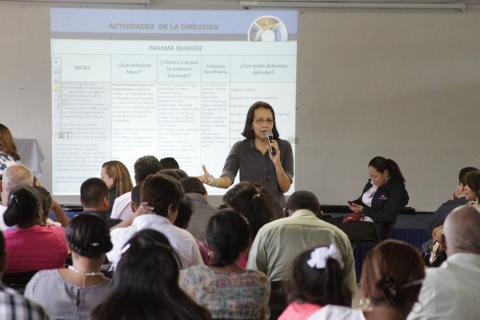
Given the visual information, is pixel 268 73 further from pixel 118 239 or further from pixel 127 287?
pixel 127 287

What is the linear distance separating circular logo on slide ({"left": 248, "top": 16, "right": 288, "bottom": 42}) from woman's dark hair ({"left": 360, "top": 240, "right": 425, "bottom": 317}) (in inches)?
199

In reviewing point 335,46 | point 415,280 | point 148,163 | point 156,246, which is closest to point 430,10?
point 335,46

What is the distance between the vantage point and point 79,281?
7.62 feet

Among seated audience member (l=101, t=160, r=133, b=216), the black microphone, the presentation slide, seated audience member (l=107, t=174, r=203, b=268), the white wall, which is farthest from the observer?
the white wall

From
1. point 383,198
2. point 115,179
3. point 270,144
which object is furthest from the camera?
point 383,198

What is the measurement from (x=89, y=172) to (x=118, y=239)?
13.5ft

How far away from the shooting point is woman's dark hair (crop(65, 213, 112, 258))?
7.63ft

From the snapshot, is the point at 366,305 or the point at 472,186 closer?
the point at 366,305

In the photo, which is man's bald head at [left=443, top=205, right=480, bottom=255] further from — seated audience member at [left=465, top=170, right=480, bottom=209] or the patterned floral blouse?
seated audience member at [left=465, top=170, right=480, bottom=209]

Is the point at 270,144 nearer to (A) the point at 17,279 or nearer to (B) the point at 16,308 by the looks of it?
(A) the point at 17,279

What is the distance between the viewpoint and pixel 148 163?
14.5ft

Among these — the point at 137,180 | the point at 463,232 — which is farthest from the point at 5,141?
the point at 463,232

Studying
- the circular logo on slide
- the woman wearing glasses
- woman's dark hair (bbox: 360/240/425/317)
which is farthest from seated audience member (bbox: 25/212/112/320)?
the circular logo on slide

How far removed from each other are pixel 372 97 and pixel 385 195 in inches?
62.8
